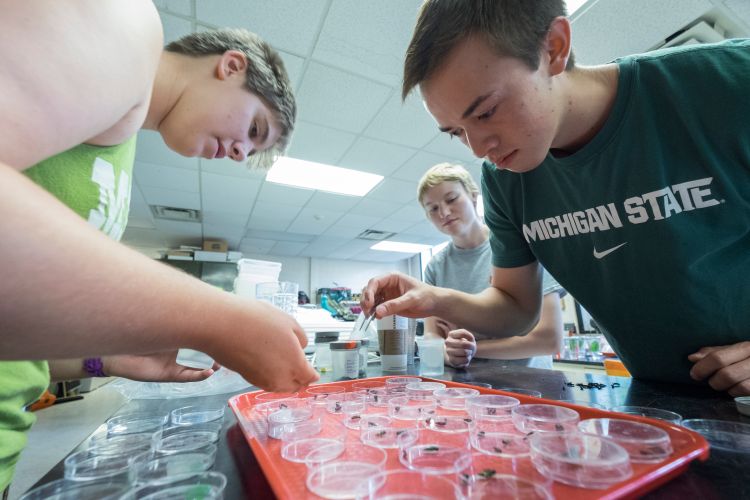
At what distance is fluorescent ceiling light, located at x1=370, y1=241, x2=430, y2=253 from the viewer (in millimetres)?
5836

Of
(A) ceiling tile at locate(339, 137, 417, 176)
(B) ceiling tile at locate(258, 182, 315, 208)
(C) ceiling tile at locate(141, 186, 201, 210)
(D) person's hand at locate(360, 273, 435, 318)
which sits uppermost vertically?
(A) ceiling tile at locate(339, 137, 417, 176)

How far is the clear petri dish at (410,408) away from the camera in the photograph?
499mm

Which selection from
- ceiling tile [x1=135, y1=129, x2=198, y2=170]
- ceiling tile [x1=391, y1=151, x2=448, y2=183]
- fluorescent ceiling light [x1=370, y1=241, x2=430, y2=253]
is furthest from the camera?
fluorescent ceiling light [x1=370, y1=241, x2=430, y2=253]

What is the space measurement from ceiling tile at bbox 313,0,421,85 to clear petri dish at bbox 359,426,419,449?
62.1 inches

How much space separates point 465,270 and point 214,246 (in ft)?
15.6

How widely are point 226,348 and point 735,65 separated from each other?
3.00 feet

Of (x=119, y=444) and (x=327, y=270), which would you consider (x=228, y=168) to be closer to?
(x=119, y=444)

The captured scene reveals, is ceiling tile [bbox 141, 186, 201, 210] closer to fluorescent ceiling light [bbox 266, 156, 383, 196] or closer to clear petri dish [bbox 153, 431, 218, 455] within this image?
fluorescent ceiling light [bbox 266, 156, 383, 196]

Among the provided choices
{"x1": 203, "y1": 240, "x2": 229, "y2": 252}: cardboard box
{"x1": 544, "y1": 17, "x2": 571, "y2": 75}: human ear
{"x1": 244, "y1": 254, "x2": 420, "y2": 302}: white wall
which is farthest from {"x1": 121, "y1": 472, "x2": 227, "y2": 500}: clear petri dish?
{"x1": 244, "y1": 254, "x2": 420, "y2": 302}: white wall

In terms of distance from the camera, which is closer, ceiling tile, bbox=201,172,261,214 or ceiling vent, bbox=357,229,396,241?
ceiling tile, bbox=201,172,261,214

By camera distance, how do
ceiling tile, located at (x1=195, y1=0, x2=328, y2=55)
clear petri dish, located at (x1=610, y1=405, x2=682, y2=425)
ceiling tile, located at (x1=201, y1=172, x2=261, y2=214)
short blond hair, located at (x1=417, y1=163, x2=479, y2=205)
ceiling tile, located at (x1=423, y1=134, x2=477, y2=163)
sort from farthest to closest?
ceiling tile, located at (x1=201, y1=172, x2=261, y2=214) < ceiling tile, located at (x1=423, y1=134, x2=477, y2=163) < short blond hair, located at (x1=417, y1=163, x2=479, y2=205) < ceiling tile, located at (x1=195, y1=0, x2=328, y2=55) < clear petri dish, located at (x1=610, y1=405, x2=682, y2=425)

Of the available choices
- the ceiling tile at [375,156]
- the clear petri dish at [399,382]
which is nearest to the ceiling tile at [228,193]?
the ceiling tile at [375,156]

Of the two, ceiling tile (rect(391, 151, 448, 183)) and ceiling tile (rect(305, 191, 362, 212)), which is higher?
ceiling tile (rect(391, 151, 448, 183))

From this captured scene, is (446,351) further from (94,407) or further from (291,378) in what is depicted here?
(94,407)
